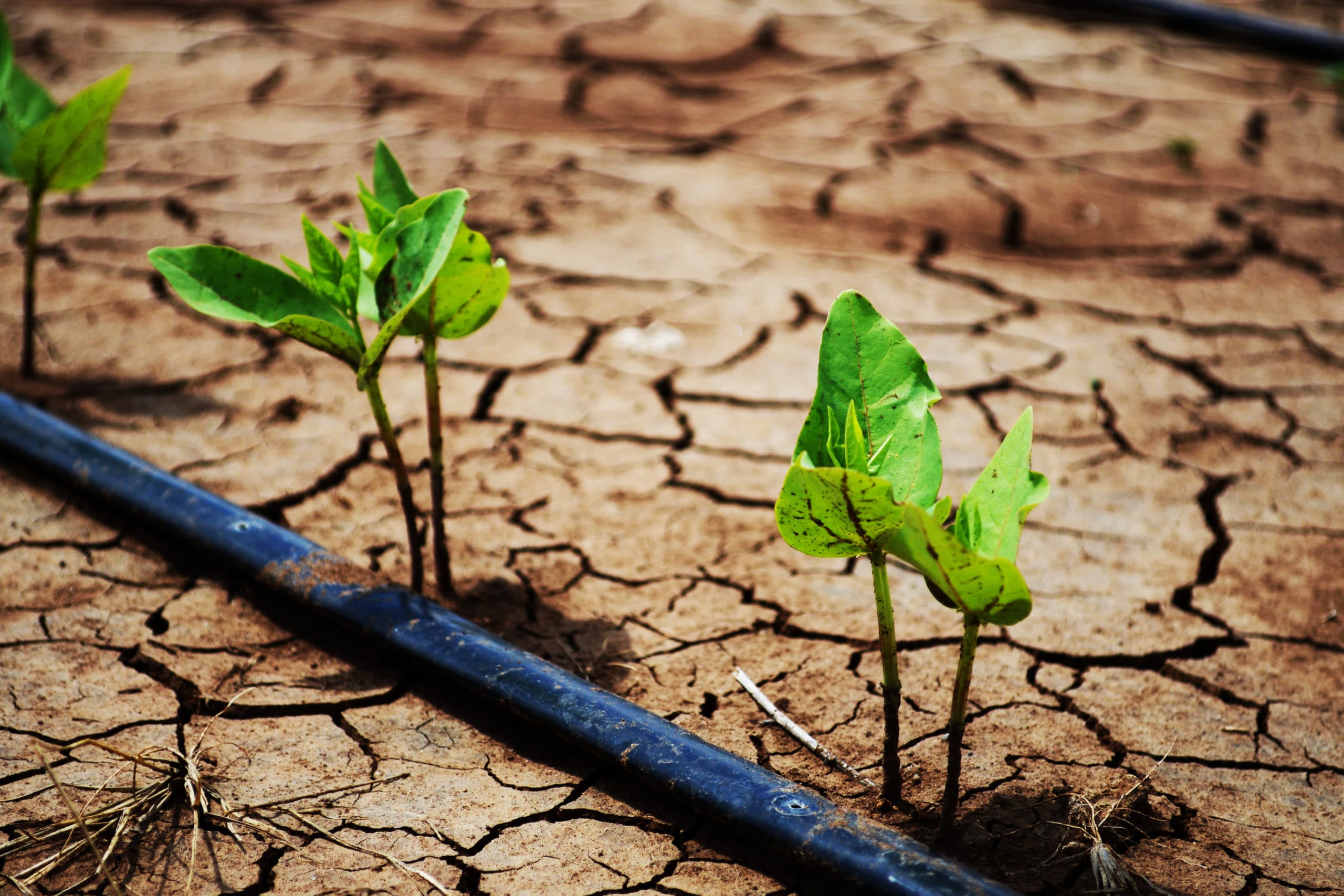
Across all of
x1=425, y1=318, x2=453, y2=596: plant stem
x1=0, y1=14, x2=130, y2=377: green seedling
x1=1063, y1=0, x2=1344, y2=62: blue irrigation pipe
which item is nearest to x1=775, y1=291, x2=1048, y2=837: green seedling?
x1=425, y1=318, x2=453, y2=596: plant stem

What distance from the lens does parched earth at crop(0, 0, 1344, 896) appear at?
1481mm

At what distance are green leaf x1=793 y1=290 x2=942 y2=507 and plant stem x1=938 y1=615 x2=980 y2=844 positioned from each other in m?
0.17

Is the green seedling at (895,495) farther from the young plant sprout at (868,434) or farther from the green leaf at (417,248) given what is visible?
the green leaf at (417,248)

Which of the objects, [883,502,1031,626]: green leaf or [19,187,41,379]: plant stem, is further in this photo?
[19,187,41,379]: plant stem

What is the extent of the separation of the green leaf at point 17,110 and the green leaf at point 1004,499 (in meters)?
2.05

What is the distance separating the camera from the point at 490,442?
7.76ft

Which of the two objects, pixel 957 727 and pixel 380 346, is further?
pixel 380 346

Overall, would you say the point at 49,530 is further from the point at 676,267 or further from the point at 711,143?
the point at 711,143

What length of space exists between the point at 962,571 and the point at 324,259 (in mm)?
1035

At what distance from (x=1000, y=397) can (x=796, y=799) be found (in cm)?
149

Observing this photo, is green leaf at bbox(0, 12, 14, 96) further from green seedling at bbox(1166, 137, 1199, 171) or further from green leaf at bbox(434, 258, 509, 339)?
green seedling at bbox(1166, 137, 1199, 171)

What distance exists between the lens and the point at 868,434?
133cm

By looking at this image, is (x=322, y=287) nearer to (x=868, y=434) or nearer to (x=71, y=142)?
(x=868, y=434)

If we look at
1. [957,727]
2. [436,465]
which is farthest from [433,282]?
[957,727]
